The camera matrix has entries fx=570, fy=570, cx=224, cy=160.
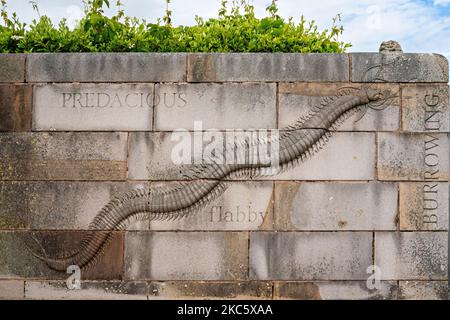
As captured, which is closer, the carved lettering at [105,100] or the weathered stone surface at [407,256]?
the weathered stone surface at [407,256]

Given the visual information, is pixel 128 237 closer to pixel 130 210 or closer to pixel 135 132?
pixel 130 210

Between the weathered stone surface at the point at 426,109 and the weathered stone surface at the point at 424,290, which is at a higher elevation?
the weathered stone surface at the point at 426,109

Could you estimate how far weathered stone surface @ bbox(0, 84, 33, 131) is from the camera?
655cm

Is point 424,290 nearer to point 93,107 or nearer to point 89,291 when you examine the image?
point 89,291

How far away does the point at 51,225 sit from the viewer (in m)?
6.44

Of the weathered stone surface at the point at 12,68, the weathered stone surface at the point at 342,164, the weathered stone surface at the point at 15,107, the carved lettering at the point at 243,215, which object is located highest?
the weathered stone surface at the point at 12,68

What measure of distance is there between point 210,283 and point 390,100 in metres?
2.88

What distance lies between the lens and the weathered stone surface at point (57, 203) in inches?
253

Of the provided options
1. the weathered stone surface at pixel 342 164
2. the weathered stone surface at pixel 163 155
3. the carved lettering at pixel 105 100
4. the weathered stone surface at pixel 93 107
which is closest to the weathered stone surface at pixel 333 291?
the weathered stone surface at pixel 342 164

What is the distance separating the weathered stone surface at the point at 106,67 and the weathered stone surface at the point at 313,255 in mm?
2103

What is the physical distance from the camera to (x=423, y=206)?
6.35 metres

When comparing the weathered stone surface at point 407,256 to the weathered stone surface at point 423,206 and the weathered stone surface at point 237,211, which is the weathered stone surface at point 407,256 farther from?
the weathered stone surface at point 237,211

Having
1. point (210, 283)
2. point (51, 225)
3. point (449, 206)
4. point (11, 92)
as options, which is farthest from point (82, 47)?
point (449, 206)

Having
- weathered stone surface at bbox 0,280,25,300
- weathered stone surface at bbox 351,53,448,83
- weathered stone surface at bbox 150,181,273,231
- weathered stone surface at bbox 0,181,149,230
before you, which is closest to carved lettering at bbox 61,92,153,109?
weathered stone surface at bbox 0,181,149,230
